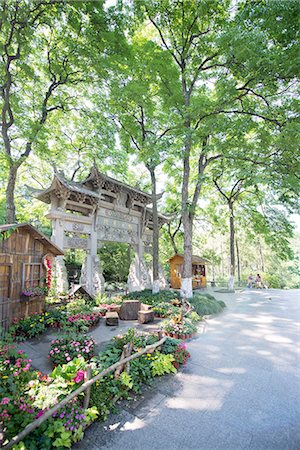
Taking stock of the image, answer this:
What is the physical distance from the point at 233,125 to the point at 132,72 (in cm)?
517

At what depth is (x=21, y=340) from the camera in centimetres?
611

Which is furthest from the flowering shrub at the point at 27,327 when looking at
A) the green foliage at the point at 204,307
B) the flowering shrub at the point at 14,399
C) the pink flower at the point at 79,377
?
the green foliage at the point at 204,307

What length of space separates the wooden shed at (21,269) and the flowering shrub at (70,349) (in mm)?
2222

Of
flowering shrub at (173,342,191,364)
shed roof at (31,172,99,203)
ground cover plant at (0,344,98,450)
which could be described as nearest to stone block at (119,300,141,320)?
flowering shrub at (173,342,191,364)

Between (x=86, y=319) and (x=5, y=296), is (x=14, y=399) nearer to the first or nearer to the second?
(x=5, y=296)

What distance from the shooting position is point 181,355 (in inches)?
204

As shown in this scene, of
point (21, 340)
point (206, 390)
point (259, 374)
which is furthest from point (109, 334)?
point (259, 374)

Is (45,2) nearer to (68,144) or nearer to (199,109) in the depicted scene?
(199,109)

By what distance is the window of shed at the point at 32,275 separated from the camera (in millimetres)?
7270

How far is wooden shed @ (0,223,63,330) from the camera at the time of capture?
640 centimetres

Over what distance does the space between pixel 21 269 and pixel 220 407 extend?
6.63 metres

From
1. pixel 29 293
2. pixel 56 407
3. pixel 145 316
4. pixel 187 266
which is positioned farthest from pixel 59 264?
pixel 56 407

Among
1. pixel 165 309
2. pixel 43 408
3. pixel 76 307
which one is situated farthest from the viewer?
pixel 165 309

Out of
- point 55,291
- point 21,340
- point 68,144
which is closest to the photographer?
point 21,340
